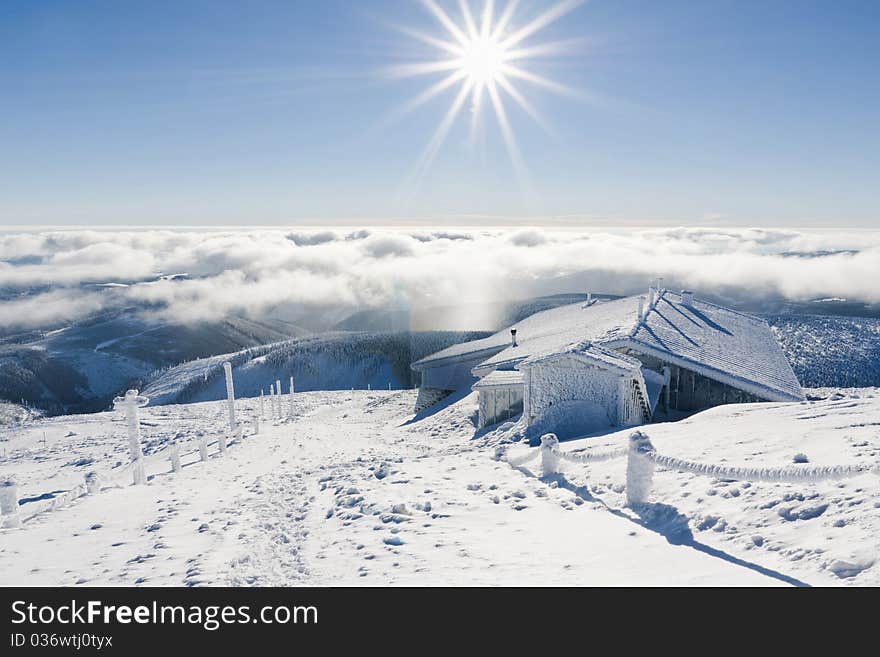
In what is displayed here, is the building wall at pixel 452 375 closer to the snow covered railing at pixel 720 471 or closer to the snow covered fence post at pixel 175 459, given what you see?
the snow covered fence post at pixel 175 459

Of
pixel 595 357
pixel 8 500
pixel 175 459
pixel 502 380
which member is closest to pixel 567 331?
pixel 502 380

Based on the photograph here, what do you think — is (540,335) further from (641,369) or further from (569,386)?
(569,386)

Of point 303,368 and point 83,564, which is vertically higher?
point 83,564

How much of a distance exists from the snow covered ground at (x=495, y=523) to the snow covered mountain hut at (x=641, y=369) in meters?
2.85

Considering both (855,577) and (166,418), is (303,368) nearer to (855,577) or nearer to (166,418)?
(166,418)

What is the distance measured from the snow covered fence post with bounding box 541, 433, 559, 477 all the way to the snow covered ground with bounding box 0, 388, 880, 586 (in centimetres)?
26

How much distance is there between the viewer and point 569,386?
627 inches

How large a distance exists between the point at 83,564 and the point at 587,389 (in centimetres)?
1280

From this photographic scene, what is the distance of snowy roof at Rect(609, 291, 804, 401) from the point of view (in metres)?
17.4

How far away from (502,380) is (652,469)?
39.4 ft

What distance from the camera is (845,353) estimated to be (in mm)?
96000

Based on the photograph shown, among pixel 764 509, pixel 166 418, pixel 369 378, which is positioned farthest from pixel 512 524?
pixel 369 378

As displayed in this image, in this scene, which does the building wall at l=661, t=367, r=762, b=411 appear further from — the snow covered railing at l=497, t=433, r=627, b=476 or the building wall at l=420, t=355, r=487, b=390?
the building wall at l=420, t=355, r=487, b=390

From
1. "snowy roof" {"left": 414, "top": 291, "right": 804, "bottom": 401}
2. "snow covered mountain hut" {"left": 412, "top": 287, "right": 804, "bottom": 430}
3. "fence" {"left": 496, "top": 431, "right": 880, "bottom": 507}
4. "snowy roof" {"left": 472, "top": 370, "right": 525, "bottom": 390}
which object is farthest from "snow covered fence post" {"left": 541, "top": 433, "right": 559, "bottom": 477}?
"snowy roof" {"left": 472, "top": 370, "right": 525, "bottom": 390}
